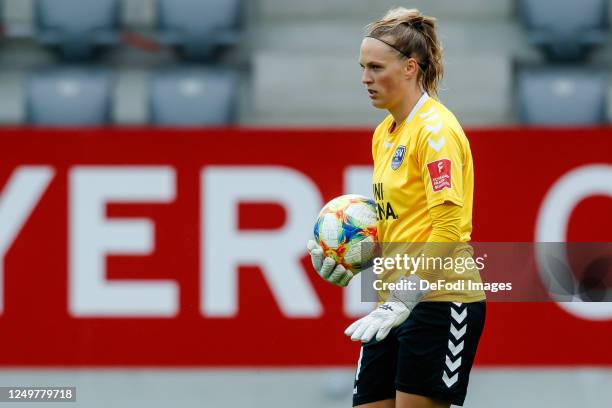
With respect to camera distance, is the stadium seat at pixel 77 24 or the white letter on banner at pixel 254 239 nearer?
the white letter on banner at pixel 254 239

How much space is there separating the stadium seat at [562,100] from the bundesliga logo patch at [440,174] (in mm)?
5727

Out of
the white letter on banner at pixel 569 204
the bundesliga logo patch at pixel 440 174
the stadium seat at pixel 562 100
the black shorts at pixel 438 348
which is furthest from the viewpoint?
the stadium seat at pixel 562 100

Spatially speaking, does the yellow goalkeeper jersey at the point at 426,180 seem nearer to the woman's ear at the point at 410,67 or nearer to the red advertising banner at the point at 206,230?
the woman's ear at the point at 410,67

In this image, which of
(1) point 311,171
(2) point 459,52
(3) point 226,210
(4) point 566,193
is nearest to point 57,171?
(3) point 226,210

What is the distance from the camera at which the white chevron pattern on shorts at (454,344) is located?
A: 363 centimetres

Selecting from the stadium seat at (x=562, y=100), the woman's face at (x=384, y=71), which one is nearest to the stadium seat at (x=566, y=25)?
the stadium seat at (x=562, y=100)

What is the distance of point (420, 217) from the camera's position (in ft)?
11.9

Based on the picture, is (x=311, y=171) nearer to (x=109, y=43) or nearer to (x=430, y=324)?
(x=430, y=324)

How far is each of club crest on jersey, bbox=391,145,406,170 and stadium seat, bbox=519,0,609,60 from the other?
5.93 m

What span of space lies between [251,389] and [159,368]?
504 millimetres

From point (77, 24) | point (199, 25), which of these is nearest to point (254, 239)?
point (199, 25)

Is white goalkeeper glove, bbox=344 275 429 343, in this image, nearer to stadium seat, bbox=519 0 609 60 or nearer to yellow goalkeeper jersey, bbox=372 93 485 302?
yellow goalkeeper jersey, bbox=372 93 485 302

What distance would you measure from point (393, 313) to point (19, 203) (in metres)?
3.20

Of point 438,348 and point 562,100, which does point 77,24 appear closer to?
point 562,100
